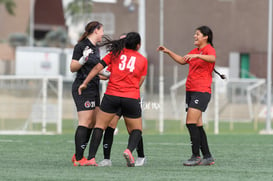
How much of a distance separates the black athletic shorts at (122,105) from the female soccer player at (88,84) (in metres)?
0.34

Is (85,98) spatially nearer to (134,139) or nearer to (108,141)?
(108,141)

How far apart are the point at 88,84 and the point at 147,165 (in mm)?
1359

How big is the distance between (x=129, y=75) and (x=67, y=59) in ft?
115

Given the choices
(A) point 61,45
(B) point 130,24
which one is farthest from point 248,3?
(A) point 61,45

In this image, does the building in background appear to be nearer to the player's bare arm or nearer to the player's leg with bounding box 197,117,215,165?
the player's leg with bounding box 197,117,215,165

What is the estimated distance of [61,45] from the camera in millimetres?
60469

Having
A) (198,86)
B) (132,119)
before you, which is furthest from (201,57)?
(132,119)

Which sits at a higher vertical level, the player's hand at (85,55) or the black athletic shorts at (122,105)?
the player's hand at (85,55)

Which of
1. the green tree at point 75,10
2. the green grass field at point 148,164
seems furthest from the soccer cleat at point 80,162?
the green tree at point 75,10

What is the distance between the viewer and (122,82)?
1101cm

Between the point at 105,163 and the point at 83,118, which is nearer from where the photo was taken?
the point at 105,163

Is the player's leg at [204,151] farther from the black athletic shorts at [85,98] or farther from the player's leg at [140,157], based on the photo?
the black athletic shorts at [85,98]

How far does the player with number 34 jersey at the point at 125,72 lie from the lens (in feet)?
36.1

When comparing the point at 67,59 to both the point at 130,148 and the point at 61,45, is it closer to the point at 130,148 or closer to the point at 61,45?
the point at 61,45
